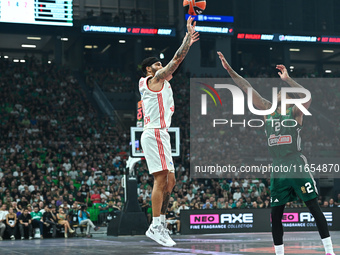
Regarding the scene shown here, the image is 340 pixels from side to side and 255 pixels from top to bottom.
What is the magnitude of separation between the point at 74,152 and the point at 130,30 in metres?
15.1

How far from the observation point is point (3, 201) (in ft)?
69.1

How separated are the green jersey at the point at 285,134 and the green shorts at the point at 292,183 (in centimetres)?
10

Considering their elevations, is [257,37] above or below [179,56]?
above

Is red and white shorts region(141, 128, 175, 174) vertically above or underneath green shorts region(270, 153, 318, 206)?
above

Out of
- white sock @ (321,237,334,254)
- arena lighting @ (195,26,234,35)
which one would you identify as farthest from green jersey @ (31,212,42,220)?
arena lighting @ (195,26,234,35)

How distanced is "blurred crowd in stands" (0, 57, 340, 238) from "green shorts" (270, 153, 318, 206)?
13522mm

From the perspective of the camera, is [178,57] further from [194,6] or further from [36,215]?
[36,215]

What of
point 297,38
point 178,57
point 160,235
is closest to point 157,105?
point 178,57

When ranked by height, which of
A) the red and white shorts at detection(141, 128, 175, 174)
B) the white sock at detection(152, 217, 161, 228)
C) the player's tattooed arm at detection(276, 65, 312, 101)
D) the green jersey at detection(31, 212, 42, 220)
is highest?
the player's tattooed arm at detection(276, 65, 312, 101)

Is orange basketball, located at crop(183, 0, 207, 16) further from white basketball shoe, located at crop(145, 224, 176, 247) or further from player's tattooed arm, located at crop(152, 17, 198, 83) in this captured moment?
white basketball shoe, located at crop(145, 224, 176, 247)

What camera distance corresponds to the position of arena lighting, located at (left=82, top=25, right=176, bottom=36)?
129ft

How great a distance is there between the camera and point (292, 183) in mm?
7281

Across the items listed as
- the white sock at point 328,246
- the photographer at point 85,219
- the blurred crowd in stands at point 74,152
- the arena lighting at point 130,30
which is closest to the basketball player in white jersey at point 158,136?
the white sock at point 328,246

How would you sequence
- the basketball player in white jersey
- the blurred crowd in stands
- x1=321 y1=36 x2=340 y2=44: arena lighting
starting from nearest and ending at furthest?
the basketball player in white jersey → the blurred crowd in stands → x1=321 y1=36 x2=340 y2=44: arena lighting
